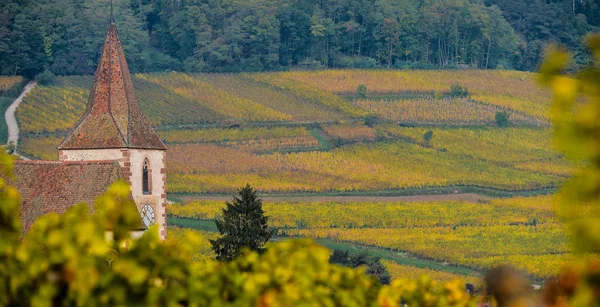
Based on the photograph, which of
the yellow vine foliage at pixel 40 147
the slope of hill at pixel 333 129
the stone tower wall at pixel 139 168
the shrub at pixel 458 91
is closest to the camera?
the stone tower wall at pixel 139 168

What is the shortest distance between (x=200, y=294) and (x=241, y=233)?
1042 inches

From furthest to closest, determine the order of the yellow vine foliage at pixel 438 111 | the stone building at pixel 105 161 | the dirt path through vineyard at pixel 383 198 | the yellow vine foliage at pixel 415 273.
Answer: the yellow vine foliage at pixel 438 111 < the dirt path through vineyard at pixel 383 198 < the yellow vine foliage at pixel 415 273 < the stone building at pixel 105 161

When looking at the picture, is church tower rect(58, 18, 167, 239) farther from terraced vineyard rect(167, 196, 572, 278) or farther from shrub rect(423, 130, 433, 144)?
shrub rect(423, 130, 433, 144)

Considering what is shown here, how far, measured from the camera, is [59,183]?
100ft

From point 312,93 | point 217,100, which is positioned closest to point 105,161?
point 217,100

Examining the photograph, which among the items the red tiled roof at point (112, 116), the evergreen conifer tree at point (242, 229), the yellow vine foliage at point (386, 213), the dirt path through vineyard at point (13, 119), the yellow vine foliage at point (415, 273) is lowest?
the yellow vine foliage at point (386, 213)

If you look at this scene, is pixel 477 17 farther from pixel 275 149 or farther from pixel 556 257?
pixel 556 257

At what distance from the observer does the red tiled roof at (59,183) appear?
29.9 meters

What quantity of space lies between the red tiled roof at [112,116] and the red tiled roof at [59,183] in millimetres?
2462

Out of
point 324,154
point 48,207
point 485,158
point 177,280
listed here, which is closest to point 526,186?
point 485,158

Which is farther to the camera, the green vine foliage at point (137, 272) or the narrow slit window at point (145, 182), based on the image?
the narrow slit window at point (145, 182)

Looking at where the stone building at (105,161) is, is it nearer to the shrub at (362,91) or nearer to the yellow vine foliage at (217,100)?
the yellow vine foliage at (217,100)

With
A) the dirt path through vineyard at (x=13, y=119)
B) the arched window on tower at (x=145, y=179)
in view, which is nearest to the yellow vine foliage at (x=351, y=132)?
the dirt path through vineyard at (x=13, y=119)

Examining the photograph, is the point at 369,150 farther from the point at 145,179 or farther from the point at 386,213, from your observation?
the point at 145,179
